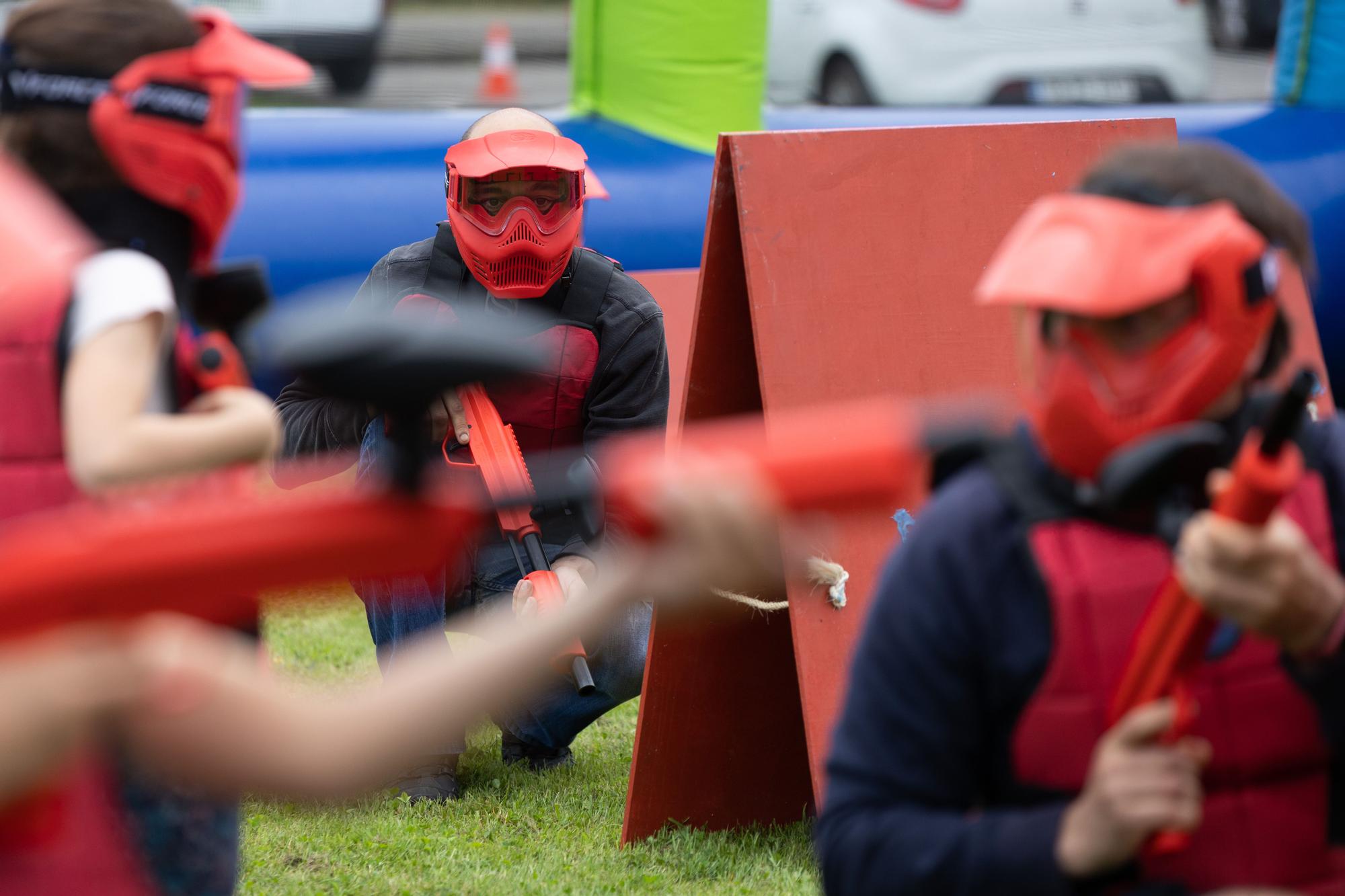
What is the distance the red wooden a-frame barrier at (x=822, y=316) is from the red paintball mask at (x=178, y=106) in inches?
61.3

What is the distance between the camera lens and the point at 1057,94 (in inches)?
476

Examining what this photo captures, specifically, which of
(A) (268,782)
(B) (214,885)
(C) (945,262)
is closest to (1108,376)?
(A) (268,782)

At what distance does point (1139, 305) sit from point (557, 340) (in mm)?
3202

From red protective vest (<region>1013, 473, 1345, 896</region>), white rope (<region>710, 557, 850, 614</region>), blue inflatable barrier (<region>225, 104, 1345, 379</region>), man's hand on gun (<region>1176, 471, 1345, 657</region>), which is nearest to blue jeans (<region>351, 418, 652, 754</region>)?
white rope (<region>710, 557, 850, 614</region>)

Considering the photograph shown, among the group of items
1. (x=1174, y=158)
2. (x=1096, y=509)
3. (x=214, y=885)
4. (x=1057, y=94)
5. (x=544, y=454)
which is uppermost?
(x=1174, y=158)

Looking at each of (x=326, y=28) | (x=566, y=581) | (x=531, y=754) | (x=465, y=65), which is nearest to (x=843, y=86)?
(x=326, y=28)

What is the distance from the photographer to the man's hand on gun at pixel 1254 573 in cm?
148

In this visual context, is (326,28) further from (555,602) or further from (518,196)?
(555,602)

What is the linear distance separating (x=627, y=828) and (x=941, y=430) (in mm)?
2746

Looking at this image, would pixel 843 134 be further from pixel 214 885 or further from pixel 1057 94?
pixel 1057 94

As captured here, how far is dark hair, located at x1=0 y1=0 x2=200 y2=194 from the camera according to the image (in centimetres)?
218

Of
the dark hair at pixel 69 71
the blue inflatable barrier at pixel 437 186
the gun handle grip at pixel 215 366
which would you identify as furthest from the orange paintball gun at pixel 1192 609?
the blue inflatable barrier at pixel 437 186

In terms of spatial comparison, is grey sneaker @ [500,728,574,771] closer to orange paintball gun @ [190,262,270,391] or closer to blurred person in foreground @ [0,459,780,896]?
orange paintball gun @ [190,262,270,391]

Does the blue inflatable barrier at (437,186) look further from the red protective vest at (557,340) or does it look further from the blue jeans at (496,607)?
the blue jeans at (496,607)
